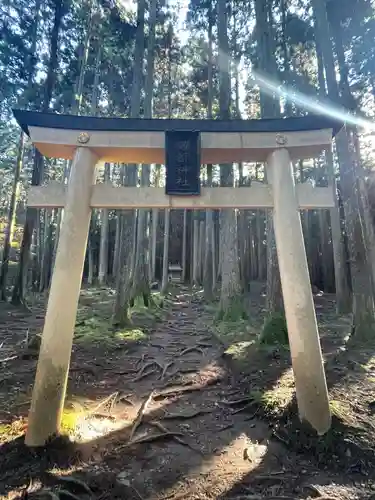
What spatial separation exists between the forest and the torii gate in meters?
0.09

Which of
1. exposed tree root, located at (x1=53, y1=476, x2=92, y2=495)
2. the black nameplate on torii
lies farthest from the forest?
the black nameplate on torii

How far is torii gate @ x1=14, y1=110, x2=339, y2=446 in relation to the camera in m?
3.30

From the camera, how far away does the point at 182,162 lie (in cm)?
374

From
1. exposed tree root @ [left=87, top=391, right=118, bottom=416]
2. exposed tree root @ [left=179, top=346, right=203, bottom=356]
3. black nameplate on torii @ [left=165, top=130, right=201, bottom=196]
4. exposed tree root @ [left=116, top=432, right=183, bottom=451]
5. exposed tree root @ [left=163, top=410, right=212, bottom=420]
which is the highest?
black nameplate on torii @ [left=165, top=130, right=201, bottom=196]

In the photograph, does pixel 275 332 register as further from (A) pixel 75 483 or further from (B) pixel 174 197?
(A) pixel 75 483

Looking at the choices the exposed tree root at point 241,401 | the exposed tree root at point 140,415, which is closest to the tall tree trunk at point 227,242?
the exposed tree root at point 241,401

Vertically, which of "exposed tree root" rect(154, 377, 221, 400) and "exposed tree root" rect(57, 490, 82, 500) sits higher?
"exposed tree root" rect(154, 377, 221, 400)

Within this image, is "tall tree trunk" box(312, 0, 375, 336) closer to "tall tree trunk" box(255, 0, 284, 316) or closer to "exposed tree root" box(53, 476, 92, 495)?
"tall tree trunk" box(255, 0, 284, 316)

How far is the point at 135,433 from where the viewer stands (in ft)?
11.8

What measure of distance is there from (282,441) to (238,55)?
14.7 meters

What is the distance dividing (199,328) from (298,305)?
5.94 m

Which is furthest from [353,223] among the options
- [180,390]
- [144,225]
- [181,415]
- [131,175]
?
[144,225]

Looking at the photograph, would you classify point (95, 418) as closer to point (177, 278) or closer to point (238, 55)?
point (238, 55)

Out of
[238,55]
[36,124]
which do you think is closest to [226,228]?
[36,124]
